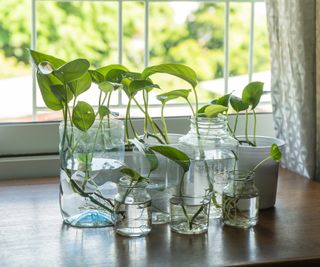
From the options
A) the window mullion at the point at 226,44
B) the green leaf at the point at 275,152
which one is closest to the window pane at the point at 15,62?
the window mullion at the point at 226,44

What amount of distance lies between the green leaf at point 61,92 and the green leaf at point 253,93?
0.36 meters

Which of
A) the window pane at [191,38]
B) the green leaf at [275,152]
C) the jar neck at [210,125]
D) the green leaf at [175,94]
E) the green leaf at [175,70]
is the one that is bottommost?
the green leaf at [275,152]

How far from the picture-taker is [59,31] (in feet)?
5.21

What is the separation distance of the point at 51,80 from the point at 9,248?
0.29 metres

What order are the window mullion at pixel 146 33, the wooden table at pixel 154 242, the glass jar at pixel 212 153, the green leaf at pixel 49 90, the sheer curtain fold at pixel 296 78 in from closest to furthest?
the wooden table at pixel 154 242 < the green leaf at pixel 49 90 < the glass jar at pixel 212 153 < the sheer curtain fold at pixel 296 78 < the window mullion at pixel 146 33

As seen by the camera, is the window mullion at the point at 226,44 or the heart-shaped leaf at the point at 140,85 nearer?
the heart-shaped leaf at the point at 140,85

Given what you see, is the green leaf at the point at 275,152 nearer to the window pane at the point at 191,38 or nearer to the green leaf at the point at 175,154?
the green leaf at the point at 175,154

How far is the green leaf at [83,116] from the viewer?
1.16m

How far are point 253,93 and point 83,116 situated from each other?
35cm

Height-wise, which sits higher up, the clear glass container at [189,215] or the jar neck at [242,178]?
the jar neck at [242,178]

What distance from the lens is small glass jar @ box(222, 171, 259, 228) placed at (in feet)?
4.01

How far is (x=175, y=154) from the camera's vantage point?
116cm

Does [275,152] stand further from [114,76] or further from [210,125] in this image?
[114,76]

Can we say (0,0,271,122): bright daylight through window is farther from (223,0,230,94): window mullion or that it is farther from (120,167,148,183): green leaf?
(120,167,148,183): green leaf
